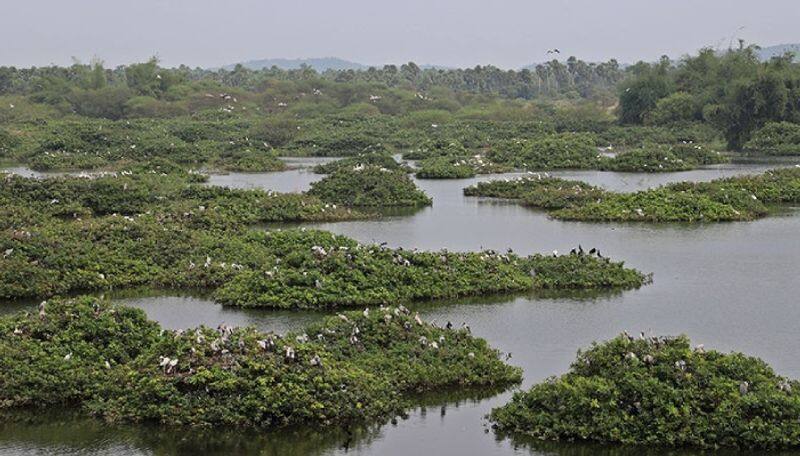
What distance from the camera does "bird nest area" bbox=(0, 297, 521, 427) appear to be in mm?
14250

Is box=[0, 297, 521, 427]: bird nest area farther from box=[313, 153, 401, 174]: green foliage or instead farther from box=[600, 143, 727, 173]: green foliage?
box=[600, 143, 727, 173]: green foliage

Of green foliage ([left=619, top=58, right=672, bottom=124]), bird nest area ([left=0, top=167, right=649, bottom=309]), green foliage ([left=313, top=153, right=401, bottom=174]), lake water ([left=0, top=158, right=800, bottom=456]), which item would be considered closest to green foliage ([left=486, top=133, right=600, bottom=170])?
green foliage ([left=313, top=153, right=401, bottom=174])

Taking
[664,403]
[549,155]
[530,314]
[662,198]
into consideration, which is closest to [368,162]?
[549,155]

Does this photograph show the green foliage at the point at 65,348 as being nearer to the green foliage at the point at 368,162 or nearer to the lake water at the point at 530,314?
the lake water at the point at 530,314

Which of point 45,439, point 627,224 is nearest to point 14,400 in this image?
point 45,439

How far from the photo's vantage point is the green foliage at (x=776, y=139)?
58.3m

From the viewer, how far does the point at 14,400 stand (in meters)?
15.1

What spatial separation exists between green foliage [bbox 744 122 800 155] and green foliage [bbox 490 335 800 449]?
46474 millimetres

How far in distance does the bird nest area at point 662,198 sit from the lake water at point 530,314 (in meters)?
0.78

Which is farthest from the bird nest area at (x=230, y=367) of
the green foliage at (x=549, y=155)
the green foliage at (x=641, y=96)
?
the green foliage at (x=641, y=96)

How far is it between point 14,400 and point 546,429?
6941mm

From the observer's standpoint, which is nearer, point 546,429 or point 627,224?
point 546,429

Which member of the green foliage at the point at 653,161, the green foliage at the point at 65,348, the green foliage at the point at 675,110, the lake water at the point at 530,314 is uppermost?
the green foliage at the point at 675,110

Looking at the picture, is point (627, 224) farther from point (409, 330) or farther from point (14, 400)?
point (14, 400)
